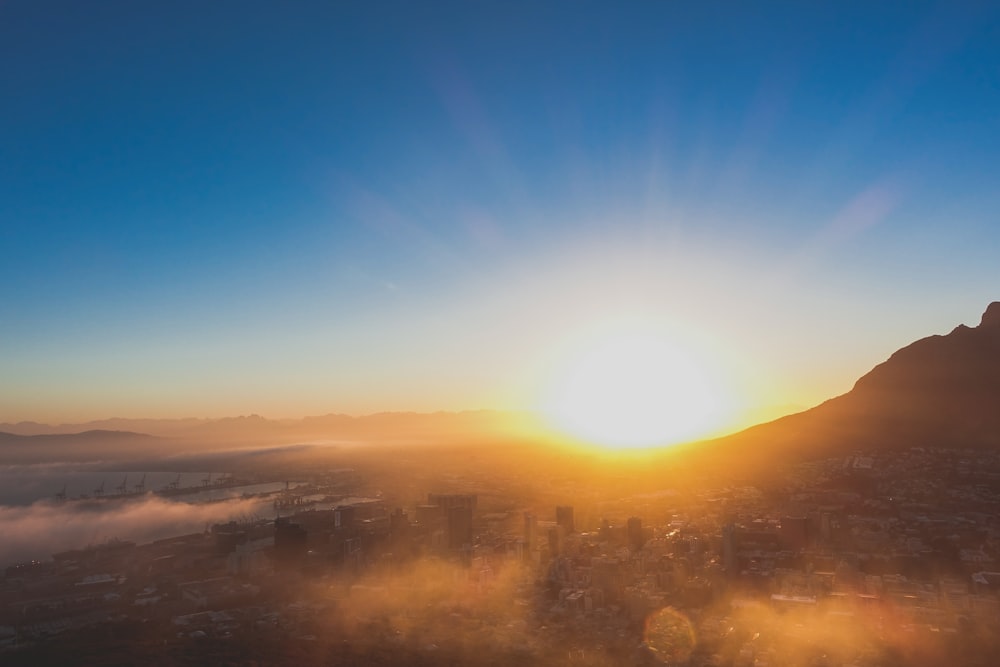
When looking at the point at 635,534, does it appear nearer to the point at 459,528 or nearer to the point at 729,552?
the point at 729,552

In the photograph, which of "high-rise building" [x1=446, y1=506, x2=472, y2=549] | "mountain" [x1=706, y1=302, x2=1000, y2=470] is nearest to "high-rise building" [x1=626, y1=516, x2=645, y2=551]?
"high-rise building" [x1=446, y1=506, x2=472, y2=549]

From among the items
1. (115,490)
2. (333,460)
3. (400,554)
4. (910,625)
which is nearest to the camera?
(910,625)

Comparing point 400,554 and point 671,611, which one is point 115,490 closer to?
point 400,554

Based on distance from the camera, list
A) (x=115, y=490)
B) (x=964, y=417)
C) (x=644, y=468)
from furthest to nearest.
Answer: (x=115, y=490) → (x=644, y=468) → (x=964, y=417)

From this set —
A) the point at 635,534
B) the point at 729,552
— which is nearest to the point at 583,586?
the point at 729,552

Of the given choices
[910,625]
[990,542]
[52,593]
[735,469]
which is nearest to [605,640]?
[910,625]

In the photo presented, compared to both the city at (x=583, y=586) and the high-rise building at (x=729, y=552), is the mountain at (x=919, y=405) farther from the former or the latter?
the high-rise building at (x=729, y=552)

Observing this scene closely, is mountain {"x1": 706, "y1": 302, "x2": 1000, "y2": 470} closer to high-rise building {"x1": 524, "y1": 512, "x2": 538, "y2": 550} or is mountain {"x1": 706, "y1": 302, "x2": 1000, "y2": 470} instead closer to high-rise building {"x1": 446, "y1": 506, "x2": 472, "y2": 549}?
high-rise building {"x1": 524, "y1": 512, "x2": 538, "y2": 550}

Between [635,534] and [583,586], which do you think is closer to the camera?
[583,586]
